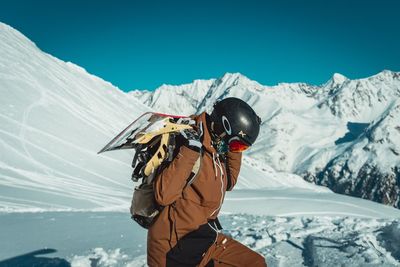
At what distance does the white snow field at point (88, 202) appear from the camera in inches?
230

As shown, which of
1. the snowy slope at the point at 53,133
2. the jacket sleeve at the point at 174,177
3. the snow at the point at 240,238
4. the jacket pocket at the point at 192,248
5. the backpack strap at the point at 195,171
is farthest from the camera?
the snowy slope at the point at 53,133

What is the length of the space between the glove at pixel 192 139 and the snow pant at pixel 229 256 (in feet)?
3.01

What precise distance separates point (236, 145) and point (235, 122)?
217 millimetres

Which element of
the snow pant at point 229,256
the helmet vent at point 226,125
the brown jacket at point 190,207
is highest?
the helmet vent at point 226,125

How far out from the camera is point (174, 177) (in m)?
3.04

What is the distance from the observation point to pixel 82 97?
3114 cm

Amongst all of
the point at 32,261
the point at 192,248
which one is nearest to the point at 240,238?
the point at 32,261

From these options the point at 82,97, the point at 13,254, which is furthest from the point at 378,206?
the point at 82,97

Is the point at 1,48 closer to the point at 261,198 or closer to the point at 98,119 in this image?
the point at 98,119

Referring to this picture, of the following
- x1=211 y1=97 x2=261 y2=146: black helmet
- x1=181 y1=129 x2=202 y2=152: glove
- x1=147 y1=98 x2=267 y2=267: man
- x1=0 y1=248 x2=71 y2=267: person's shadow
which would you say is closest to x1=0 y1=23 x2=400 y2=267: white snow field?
x1=0 y1=248 x2=71 y2=267: person's shadow

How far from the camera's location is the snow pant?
3.45 meters

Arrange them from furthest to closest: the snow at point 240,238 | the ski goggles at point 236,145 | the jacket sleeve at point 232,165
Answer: the snow at point 240,238, the jacket sleeve at point 232,165, the ski goggles at point 236,145

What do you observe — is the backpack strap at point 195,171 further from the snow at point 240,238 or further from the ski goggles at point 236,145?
the snow at point 240,238

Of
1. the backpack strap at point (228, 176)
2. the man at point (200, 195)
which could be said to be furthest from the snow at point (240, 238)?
the man at point (200, 195)
